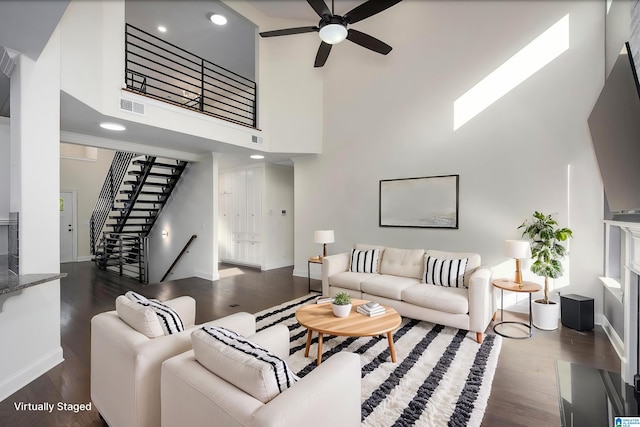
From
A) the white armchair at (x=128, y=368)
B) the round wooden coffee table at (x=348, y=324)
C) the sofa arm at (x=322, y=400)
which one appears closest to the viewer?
the sofa arm at (x=322, y=400)

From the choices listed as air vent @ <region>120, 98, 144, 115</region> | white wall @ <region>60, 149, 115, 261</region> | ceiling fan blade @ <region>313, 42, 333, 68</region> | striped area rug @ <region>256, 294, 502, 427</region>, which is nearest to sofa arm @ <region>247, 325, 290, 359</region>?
striped area rug @ <region>256, 294, 502, 427</region>

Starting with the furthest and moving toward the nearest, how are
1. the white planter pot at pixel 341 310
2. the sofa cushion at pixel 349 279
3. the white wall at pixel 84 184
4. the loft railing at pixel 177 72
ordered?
the white wall at pixel 84 184 < the sofa cushion at pixel 349 279 < the loft railing at pixel 177 72 < the white planter pot at pixel 341 310

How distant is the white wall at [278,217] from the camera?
720cm

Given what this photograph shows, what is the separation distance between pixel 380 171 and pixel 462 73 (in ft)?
6.27

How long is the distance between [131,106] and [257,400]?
13.1ft

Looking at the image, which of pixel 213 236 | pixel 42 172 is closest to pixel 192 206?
pixel 213 236

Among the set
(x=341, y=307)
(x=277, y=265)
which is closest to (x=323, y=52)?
(x=341, y=307)

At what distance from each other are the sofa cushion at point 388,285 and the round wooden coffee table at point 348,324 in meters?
0.68

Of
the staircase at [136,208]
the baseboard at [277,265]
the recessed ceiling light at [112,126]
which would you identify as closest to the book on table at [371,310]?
the recessed ceiling light at [112,126]

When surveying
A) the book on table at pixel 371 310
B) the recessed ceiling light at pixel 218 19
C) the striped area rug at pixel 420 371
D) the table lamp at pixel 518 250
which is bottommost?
the striped area rug at pixel 420 371

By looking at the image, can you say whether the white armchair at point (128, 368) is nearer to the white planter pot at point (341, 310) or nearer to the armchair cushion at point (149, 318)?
the armchair cushion at point (149, 318)

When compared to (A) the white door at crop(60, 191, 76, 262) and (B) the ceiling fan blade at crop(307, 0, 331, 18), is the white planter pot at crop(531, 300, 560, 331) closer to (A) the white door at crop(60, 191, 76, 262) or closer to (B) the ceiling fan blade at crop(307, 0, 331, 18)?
(B) the ceiling fan blade at crop(307, 0, 331, 18)

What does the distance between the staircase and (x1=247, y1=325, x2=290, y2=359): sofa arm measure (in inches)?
204

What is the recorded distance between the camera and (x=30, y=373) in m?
2.51
